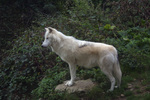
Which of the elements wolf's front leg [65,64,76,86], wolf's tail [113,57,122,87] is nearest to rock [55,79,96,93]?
wolf's front leg [65,64,76,86]

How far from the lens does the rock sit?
5.40 meters

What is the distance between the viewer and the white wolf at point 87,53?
16.6 feet

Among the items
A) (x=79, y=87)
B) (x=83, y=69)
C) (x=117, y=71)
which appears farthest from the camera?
(x=83, y=69)

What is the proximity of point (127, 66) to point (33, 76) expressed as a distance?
3562 mm

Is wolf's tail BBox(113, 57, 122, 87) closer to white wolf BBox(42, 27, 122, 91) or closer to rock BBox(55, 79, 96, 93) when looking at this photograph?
white wolf BBox(42, 27, 122, 91)

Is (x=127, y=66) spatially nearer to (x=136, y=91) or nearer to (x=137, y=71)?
(x=137, y=71)

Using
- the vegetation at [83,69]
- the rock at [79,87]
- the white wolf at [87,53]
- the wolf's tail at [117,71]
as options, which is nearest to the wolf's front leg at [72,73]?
the white wolf at [87,53]

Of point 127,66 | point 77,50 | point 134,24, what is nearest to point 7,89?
point 77,50

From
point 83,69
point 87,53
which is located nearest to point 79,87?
point 87,53

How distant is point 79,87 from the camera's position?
5523 mm

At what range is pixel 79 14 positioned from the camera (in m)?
9.82

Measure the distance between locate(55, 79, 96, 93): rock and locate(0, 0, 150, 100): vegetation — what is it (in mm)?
161

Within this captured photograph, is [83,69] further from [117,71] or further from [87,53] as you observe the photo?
[117,71]

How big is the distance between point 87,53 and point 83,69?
1489 millimetres
